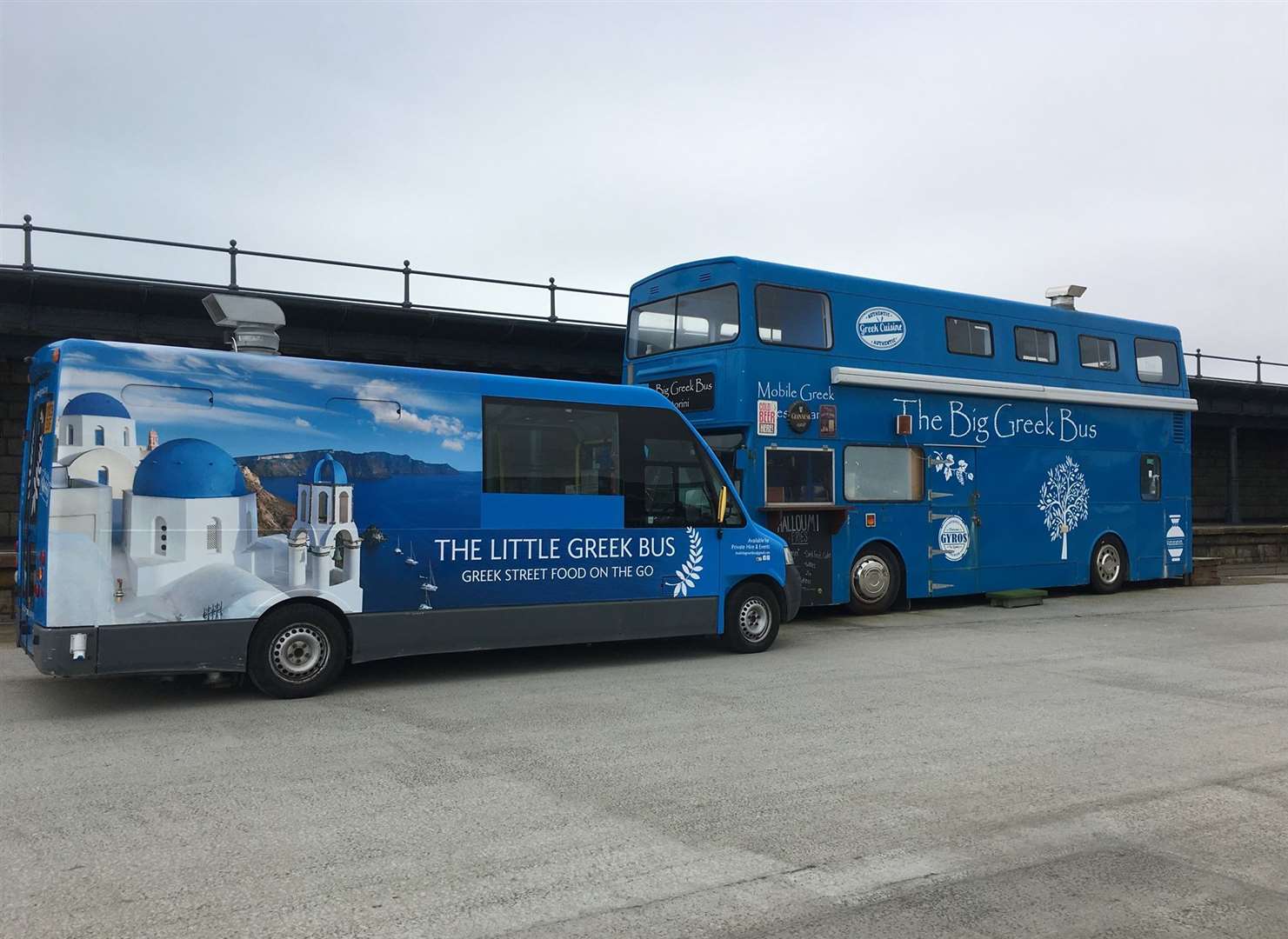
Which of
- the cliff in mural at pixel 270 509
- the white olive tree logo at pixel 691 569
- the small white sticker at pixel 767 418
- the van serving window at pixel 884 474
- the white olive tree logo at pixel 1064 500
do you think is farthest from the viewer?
the white olive tree logo at pixel 1064 500

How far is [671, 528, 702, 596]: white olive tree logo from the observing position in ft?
35.3

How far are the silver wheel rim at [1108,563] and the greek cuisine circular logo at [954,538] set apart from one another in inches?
146

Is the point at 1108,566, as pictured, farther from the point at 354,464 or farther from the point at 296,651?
the point at 296,651

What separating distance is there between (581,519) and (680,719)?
276 cm

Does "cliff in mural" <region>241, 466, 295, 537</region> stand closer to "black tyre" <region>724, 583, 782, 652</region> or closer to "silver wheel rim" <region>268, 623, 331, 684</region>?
"silver wheel rim" <region>268, 623, 331, 684</region>

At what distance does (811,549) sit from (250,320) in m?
7.93

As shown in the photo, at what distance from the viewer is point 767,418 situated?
44.2ft

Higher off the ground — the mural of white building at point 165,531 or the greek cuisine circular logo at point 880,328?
the greek cuisine circular logo at point 880,328

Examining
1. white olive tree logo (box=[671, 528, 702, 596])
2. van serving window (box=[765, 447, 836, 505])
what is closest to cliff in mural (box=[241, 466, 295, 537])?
white olive tree logo (box=[671, 528, 702, 596])

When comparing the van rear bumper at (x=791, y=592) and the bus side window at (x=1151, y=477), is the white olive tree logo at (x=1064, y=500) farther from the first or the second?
the van rear bumper at (x=791, y=592)

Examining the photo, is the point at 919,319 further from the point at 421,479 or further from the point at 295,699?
the point at 295,699

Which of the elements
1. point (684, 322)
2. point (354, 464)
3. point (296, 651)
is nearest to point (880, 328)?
point (684, 322)

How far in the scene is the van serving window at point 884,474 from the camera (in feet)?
48.0

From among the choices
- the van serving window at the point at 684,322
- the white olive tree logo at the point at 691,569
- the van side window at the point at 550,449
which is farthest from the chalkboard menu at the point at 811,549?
the van side window at the point at 550,449
